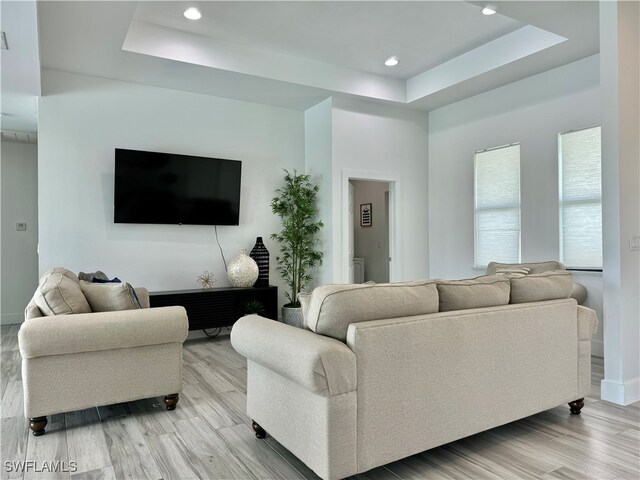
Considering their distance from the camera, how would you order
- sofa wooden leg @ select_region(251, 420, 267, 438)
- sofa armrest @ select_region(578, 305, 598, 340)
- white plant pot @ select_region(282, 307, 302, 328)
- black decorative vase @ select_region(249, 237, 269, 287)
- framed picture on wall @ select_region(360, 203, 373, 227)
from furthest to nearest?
1. framed picture on wall @ select_region(360, 203, 373, 227)
2. black decorative vase @ select_region(249, 237, 269, 287)
3. white plant pot @ select_region(282, 307, 302, 328)
4. sofa armrest @ select_region(578, 305, 598, 340)
5. sofa wooden leg @ select_region(251, 420, 267, 438)

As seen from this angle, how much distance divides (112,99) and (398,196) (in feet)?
11.8

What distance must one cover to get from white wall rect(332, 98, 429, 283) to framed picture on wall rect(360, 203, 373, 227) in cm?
195

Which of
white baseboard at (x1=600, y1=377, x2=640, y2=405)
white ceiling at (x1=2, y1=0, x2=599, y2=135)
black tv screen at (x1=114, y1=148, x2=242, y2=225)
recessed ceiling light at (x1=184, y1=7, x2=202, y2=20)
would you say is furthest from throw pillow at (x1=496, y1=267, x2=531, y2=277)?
recessed ceiling light at (x1=184, y1=7, x2=202, y2=20)

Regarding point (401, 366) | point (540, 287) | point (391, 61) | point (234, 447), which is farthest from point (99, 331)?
point (391, 61)

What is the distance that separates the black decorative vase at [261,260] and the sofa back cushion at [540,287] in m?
3.37

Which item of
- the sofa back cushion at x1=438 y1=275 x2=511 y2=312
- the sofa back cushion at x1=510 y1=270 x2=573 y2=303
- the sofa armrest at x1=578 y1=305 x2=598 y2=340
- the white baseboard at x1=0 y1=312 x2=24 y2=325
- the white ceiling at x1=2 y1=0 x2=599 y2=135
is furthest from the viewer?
the white baseboard at x1=0 y1=312 x2=24 y2=325

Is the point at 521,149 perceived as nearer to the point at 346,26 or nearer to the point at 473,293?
the point at 346,26

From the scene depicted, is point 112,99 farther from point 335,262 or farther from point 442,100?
point 442,100

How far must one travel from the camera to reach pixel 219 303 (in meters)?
4.92

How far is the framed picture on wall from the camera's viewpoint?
819cm

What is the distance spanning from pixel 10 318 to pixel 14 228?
1189mm

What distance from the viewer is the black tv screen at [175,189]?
188 inches

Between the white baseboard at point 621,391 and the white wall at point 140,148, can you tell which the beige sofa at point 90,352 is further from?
the white baseboard at point 621,391

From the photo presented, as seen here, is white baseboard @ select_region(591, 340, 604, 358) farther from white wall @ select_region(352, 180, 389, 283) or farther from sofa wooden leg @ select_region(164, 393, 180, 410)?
sofa wooden leg @ select_region(164, 393, 180, 410)
